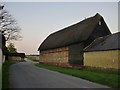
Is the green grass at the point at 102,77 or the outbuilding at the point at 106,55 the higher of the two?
the outbuilding at the point at 106,55

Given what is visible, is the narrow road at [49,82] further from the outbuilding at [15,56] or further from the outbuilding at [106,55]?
the outbuilding at [15,56]

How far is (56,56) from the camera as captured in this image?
4650cm

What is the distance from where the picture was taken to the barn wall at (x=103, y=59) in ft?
84.3

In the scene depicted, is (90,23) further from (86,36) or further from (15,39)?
(15,39)

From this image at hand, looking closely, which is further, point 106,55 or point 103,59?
point 103,59

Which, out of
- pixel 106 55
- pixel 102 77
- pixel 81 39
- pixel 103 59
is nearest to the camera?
pixel 102 77

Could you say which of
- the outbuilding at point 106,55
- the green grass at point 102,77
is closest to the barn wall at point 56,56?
the outbuilding at point 106,55

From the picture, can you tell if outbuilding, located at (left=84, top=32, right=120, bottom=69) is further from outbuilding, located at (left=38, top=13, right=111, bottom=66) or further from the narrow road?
the narrow road

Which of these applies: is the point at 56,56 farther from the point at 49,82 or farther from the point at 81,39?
the point at 49,82

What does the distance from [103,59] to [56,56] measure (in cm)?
1936

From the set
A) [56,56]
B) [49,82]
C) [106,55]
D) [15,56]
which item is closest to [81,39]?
[106,55]

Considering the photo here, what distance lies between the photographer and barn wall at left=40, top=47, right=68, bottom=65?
40.6 metres

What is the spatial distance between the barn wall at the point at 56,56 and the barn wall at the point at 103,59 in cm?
737

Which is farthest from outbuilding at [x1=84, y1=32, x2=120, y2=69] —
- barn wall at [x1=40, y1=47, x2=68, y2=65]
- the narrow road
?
the narrow road
